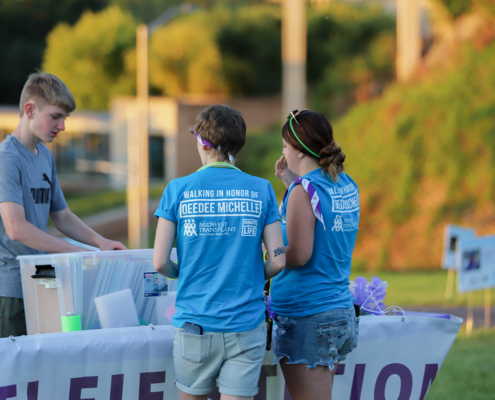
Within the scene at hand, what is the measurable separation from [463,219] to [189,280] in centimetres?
1354

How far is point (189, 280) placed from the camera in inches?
89.8

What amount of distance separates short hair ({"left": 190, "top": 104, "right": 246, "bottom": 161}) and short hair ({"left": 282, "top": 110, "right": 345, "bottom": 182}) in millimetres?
284

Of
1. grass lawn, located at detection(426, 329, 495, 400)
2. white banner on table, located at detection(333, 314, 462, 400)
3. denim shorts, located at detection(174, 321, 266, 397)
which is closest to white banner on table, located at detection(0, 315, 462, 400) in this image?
white banner on table, located at detection(333, 314, 462, 400)

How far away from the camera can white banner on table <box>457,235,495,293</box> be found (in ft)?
22.0

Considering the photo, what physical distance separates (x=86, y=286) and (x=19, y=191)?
0.53 metres

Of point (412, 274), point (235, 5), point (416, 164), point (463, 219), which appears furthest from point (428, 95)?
point (235, 5)

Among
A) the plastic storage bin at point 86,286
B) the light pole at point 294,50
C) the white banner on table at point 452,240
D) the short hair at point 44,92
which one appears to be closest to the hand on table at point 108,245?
the plastic storage bin at point 86,286

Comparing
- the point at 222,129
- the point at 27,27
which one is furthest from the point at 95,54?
the point at 222,129

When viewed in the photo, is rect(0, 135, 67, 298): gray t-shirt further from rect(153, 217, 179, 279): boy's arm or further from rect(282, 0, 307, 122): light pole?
rect(282, 0, 307, 122): light pole

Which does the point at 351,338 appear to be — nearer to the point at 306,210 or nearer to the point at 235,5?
the point at 306,210

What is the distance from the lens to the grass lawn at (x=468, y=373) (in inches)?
185

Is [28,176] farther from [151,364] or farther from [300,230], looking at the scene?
[300,230]

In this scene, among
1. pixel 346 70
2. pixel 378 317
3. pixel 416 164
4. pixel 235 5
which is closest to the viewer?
pixel 378 317

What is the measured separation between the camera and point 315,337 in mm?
2465
